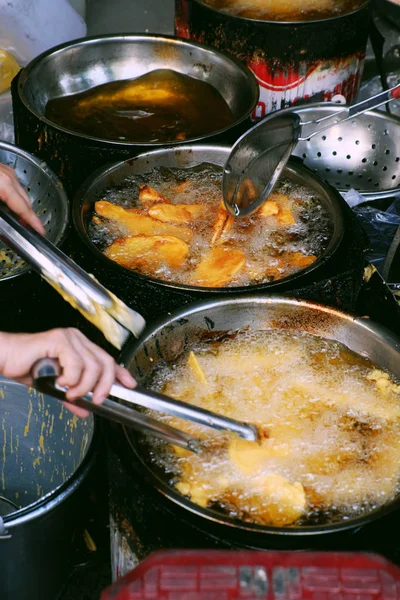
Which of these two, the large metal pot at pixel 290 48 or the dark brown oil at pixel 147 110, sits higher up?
the large metal pot at pixel 290 48

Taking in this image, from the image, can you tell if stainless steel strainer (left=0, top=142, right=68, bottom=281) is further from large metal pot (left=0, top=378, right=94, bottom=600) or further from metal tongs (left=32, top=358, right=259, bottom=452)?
metal tongs (left=32, top=358, right=259, bottom=452)

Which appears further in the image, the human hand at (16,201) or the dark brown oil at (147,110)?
the dark brown oil at (147,110)

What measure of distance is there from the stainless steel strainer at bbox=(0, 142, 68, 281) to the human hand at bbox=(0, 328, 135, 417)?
119 centimetres

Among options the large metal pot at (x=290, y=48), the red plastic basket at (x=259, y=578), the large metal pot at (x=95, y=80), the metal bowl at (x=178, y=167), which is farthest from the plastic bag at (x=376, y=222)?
the red plastic basket at (x=259, y=578)

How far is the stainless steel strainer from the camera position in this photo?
2.91m

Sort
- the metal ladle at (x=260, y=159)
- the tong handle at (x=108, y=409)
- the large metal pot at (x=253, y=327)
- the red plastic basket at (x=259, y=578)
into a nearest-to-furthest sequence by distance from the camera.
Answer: the red plastic basket at (x=259, y=578) < the tong handle at (x=108, y=409) < the large metal pot at (x=253, y=327) < the metal ladle at (x=260, y=159)

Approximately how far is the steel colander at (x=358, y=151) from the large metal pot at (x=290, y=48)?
9.1 inches

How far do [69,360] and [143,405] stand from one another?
8.3 inches

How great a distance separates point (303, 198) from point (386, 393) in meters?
1.14

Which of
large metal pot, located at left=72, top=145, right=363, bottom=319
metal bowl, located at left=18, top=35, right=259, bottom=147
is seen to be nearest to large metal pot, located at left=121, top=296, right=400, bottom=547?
large metal pot, located at left=72, top=145, right=363, bottom=319

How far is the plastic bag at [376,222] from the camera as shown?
3.30 meters

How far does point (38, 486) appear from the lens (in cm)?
280

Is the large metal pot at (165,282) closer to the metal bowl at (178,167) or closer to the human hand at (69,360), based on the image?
the metal bowl at (178,167)

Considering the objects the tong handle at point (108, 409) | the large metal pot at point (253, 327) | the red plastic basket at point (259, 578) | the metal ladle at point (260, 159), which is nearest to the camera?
the red plastic basket at point (259, 578)
